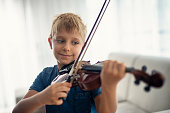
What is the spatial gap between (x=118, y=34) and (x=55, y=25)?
7.89ft

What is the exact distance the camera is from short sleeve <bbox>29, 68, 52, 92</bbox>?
34.6 inches

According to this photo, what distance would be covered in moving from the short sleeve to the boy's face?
134 mm

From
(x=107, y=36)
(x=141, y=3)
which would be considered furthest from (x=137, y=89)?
(x=107, y=36)

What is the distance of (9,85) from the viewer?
2.79m

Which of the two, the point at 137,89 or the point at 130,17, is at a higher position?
the point at 130,17

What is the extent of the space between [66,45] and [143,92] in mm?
922

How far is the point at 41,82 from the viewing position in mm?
901

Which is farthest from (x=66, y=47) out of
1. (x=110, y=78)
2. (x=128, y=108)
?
(x=128, y=108)

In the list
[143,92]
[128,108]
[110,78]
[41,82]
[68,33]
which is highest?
[68,33]

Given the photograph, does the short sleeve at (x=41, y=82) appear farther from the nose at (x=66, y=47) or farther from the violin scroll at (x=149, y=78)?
the violin scroll at (x=149, y=78)

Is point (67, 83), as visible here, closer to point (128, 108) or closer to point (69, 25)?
point (69, 25)

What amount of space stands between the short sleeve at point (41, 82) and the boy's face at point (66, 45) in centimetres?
13

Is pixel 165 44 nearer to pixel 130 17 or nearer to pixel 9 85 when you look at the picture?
pixel 130 17

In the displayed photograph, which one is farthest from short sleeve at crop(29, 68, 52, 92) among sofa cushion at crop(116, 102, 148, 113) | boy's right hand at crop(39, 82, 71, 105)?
sofa cushion at crop(116, 102, 148, 113)
